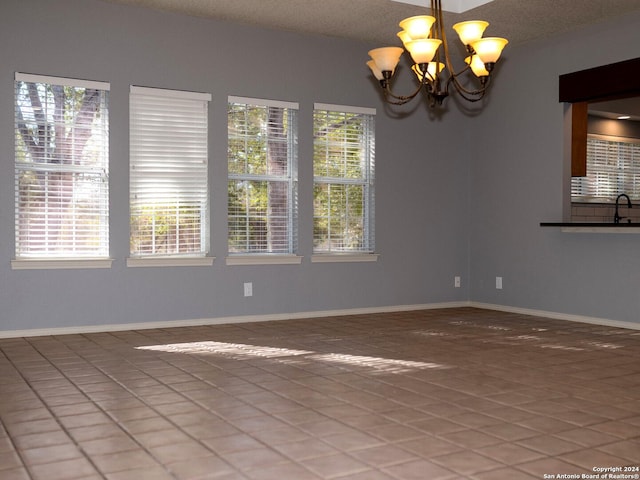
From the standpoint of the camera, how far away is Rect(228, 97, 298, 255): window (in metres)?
6.10

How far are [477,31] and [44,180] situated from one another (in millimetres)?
3336

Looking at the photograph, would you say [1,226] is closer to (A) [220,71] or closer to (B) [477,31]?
(A) [220,71]

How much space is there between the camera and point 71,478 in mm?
2338

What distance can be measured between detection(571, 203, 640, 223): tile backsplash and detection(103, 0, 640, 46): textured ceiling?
182cm

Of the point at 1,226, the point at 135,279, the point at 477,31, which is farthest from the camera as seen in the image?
the point at 135,279

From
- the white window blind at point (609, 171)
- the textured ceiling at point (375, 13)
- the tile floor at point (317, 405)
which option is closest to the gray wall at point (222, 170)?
the textured ceiling at point (375, 13)

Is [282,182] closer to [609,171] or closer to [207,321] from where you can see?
[207,321]

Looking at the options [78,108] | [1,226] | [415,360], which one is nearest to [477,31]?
[415,360]

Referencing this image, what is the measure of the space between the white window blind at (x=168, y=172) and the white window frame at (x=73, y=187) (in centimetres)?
21

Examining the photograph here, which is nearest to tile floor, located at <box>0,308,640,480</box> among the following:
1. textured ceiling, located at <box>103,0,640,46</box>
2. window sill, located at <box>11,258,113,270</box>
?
window sill, located at <box>11,258,113,270</box>

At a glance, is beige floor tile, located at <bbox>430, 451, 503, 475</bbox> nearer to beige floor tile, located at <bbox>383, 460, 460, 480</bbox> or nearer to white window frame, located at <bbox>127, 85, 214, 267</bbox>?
beige floor tile, located at <bbox>383, 460, 460, 480</bbox>

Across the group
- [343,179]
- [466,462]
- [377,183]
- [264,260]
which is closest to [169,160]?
[264,260]

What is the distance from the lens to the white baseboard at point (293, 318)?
5359 mm

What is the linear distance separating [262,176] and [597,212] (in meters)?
3.52
